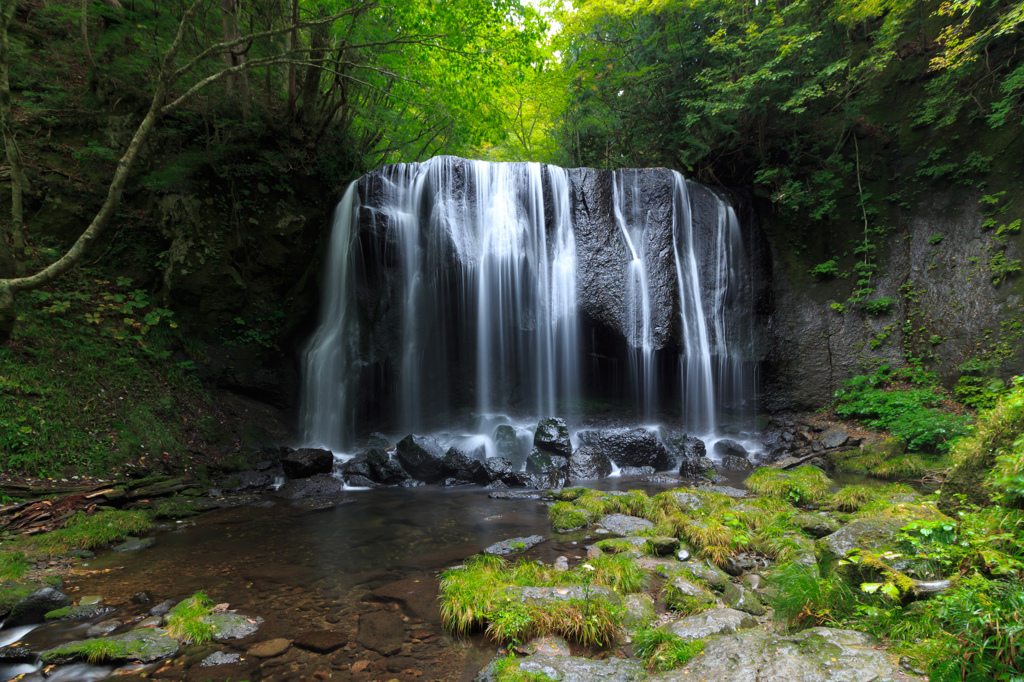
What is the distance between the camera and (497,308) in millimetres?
12539

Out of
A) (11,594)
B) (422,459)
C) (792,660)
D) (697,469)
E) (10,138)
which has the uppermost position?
(10,138)

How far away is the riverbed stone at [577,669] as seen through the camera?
2902 millimetres

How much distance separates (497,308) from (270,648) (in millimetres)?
9632

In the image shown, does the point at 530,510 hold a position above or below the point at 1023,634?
below

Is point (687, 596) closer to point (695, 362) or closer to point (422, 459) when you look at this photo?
point (422, 459)

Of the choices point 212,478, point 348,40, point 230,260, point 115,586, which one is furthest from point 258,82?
point 115,586

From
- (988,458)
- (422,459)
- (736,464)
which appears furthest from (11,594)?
(736,464)

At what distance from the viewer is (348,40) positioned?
10.7 m

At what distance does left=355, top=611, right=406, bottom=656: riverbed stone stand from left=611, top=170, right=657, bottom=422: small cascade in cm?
959

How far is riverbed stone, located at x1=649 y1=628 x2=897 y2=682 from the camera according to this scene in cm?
223

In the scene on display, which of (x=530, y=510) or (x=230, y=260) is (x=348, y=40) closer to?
(x=230, y=260)

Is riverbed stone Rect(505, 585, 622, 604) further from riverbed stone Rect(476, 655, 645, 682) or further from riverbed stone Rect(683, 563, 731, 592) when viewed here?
riverbed stone Rect(683, 563, 731, 592)

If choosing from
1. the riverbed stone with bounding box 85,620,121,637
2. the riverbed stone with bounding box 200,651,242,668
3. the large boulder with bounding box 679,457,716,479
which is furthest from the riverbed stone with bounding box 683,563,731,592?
the large boulder with bounding box 679,457,716,479

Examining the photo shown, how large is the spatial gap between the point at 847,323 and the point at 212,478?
15.3 metres
